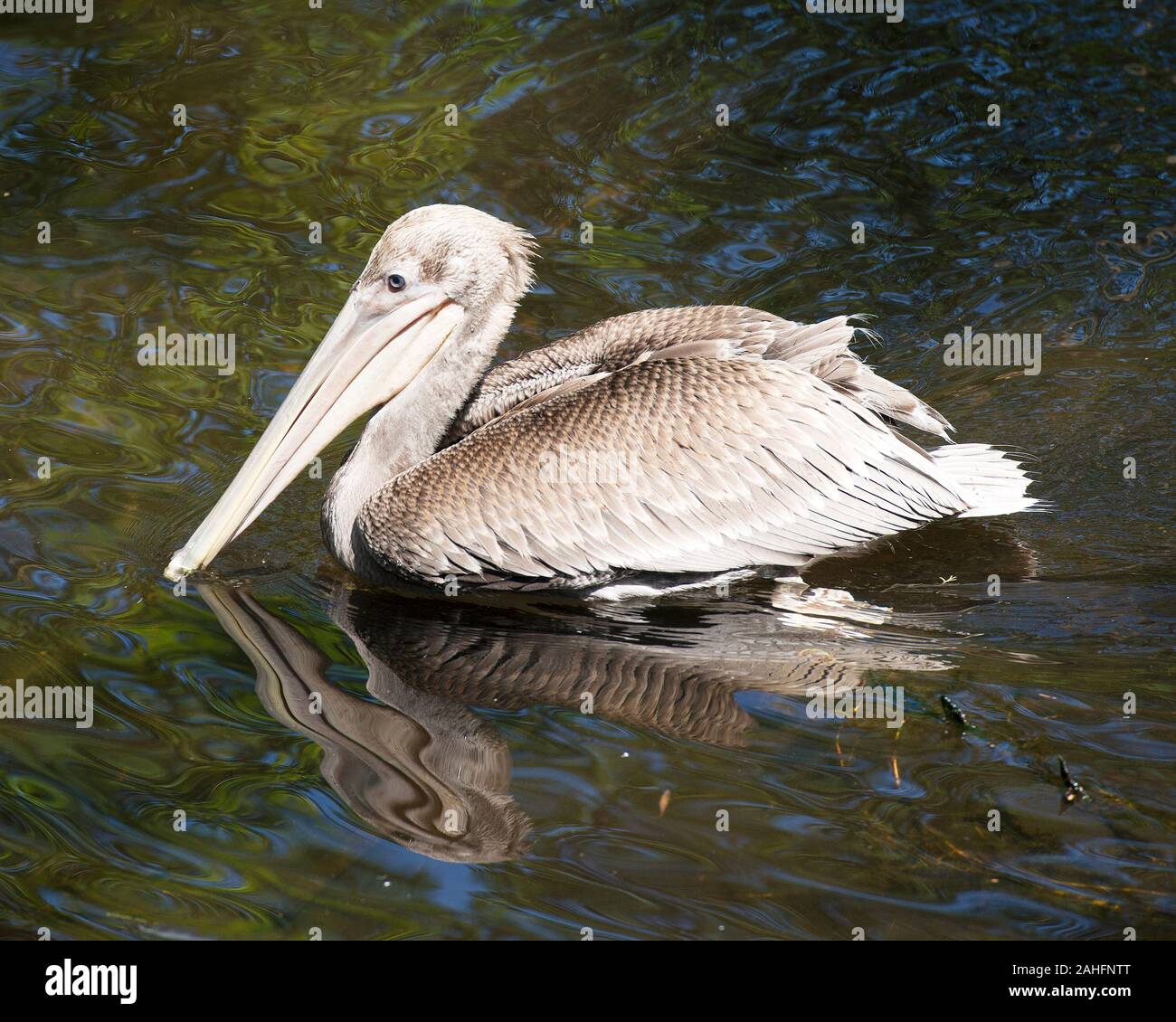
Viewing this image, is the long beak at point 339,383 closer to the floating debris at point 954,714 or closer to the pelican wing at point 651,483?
the pelican wing at point 651,483

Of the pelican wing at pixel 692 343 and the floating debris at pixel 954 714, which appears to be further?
the pelican wing at pixel 692 343

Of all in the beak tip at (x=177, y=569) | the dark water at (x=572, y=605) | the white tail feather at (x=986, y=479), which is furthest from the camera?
the white tail feather at (x=986, y=479)

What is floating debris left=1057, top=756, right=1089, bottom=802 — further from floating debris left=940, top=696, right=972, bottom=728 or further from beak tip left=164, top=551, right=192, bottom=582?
beak tip left=164, top=551, right=192, bottom=582

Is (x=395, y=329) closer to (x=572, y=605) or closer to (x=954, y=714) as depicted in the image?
(x=572, y=605)

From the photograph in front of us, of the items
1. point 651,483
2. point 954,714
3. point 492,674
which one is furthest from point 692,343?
point 954,714

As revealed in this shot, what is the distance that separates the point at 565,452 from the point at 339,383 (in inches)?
33.1

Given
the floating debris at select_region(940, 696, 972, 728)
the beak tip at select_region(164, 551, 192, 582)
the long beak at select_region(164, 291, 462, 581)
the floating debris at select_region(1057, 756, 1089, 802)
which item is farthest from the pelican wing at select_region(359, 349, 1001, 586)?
the floating debris at select_region(1057, 756, 1089, 802)

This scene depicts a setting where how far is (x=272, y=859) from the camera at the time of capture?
139 inches

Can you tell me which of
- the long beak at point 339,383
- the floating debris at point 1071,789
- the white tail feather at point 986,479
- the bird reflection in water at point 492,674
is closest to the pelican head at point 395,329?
the long beak at point 339,383

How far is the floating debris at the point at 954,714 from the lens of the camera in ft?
13.3

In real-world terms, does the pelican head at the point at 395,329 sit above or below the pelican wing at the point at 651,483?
above

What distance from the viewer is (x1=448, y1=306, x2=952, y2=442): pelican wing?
5.05 m
